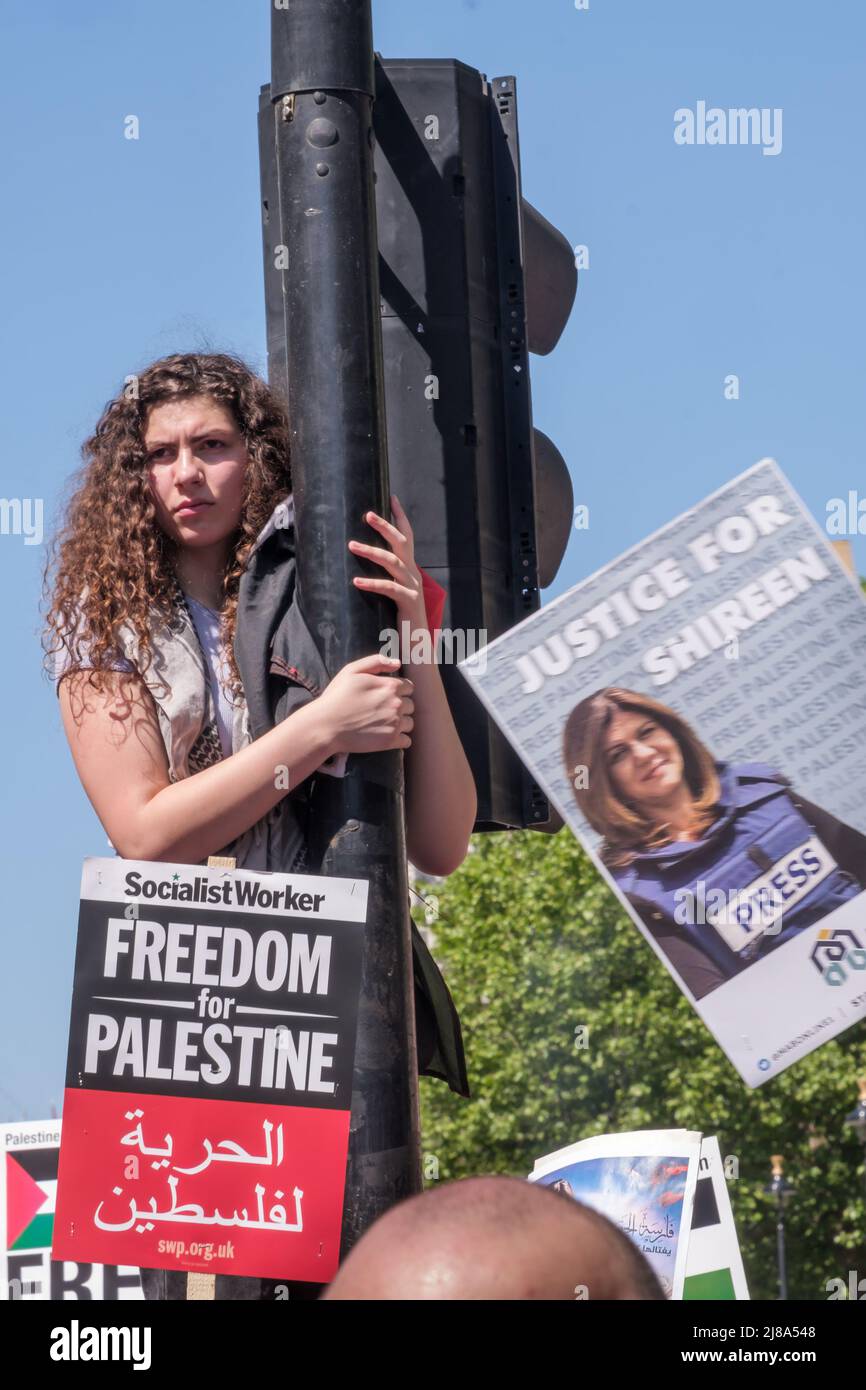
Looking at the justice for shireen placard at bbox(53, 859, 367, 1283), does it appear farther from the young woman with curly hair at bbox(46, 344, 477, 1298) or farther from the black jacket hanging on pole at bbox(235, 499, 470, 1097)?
the black jacket hanging on pole at bbox(235, 499, 470, 1097)

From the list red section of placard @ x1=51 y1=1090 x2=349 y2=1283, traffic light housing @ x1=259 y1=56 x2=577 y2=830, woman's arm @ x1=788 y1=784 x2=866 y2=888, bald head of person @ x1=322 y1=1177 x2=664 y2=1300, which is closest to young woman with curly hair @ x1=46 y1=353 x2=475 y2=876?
traffic light housing @ x1=259 y1=56 x2=577 y2=830

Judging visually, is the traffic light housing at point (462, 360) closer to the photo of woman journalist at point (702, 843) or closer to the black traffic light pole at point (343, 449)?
the photo of woman journalist at point (702, 843)

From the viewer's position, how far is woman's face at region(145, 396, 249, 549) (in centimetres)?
301

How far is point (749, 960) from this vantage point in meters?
2.63

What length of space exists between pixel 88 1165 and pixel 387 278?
150 cm

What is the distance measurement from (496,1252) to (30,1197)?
544 cm

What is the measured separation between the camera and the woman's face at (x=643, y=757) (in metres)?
2.68

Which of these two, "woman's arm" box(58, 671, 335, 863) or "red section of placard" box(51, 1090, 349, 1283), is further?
"woman's arm" box(58, 671, 335, 863)

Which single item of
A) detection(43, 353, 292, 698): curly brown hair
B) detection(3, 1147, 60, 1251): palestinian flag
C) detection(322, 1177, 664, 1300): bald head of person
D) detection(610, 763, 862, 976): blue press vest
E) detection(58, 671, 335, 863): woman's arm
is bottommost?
detection(322, 1177, 664, 1300): bald head of person

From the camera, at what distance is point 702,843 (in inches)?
105

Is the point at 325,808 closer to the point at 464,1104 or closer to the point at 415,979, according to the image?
the point at 415,979

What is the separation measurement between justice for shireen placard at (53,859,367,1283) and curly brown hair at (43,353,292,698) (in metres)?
0.46

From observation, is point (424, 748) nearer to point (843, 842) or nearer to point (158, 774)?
point (158, 774)
